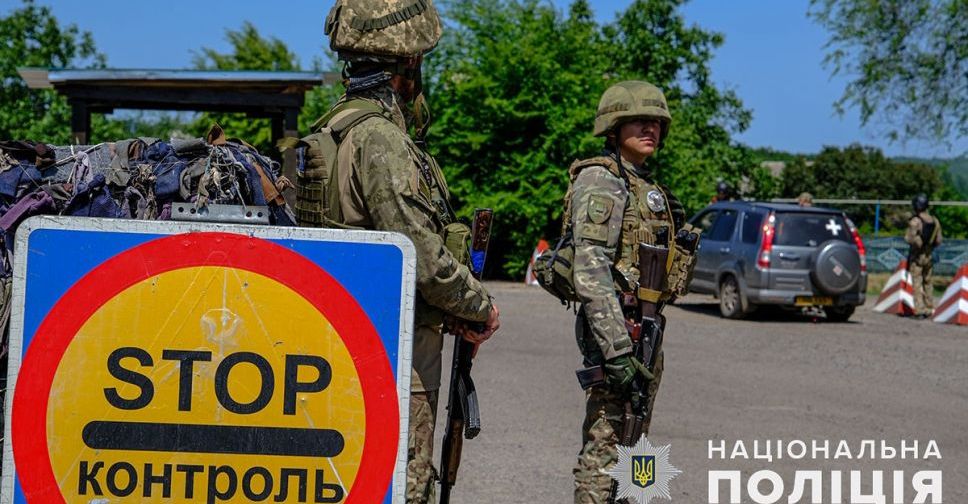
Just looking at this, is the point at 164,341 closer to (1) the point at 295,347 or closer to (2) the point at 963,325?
(1) the point at 295,347

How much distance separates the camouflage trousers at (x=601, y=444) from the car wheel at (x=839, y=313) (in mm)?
13306

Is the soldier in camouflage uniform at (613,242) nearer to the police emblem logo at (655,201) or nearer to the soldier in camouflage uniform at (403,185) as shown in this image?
the police emblem logo at (655,201)

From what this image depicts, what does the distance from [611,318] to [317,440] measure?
241 centimetres

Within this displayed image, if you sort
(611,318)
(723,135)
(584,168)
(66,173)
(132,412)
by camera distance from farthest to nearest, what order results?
(723,135) → (584,168) → (611,318) → (66,173) → (132,412)

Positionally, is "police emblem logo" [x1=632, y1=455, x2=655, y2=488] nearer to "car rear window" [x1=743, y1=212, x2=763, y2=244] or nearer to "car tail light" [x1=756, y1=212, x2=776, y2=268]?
"car tail light" [x1=756, y1=212, x2=776, y2=268]

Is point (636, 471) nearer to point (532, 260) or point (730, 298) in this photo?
point (730, 298)

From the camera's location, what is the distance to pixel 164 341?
2301 millimetres

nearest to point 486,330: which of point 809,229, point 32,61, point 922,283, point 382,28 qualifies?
point 382,28

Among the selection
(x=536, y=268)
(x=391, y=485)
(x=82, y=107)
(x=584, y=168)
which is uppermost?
(x=82, y=107)

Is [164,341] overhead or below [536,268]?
below

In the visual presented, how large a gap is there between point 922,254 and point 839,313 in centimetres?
239

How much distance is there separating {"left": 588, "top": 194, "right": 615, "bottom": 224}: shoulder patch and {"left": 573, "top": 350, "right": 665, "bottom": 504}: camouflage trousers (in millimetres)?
644

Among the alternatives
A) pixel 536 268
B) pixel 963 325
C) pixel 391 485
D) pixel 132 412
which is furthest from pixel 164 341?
pixel 963 325

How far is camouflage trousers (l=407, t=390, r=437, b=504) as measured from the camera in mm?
3314
